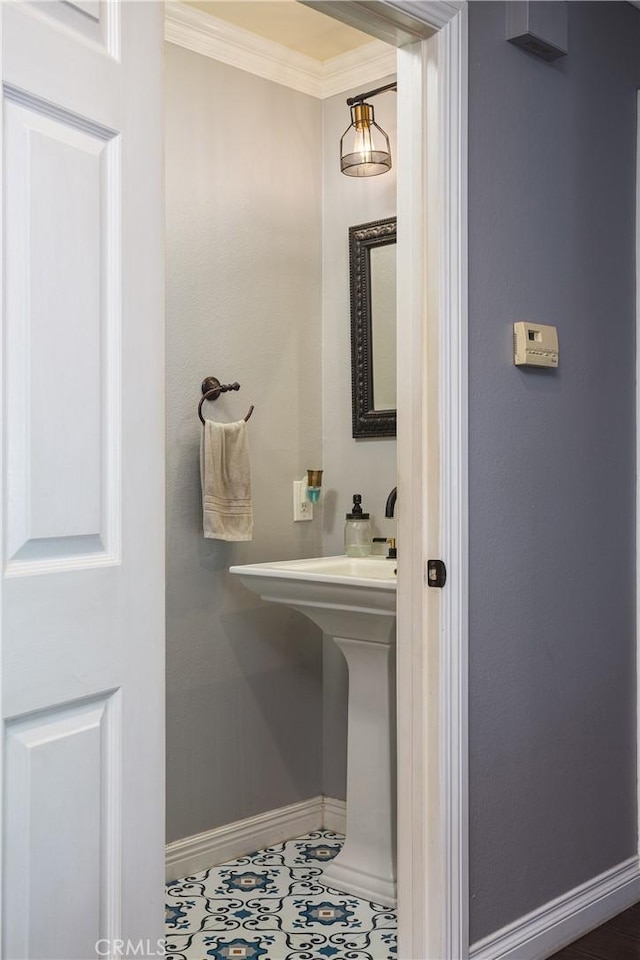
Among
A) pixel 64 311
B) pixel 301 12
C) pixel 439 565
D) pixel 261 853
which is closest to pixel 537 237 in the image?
pixel 439 565

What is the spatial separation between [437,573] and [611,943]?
3.66 ft

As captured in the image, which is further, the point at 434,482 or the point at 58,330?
the point at 434,482

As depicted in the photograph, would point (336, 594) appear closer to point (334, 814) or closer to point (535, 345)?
point (535, 345)

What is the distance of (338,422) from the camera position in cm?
322

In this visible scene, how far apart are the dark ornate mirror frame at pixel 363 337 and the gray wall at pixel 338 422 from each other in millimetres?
44

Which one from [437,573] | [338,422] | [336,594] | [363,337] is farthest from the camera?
[338,422]

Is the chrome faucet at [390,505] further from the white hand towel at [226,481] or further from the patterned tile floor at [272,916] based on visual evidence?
the patterned tile floor at [272,916]

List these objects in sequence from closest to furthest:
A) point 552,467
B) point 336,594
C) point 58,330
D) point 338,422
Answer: point 58,330 → point 552,467 → point 336,594 → point 338,422

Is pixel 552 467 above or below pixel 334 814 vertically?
above

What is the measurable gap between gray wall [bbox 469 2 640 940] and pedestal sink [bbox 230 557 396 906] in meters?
0.44

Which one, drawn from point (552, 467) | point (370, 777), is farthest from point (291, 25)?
point (370, 777)

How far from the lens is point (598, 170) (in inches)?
99.8

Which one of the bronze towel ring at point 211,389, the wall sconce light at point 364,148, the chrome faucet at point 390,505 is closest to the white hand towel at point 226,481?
the bronze towel ring at point 211,389

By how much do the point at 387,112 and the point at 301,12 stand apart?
40 cm
